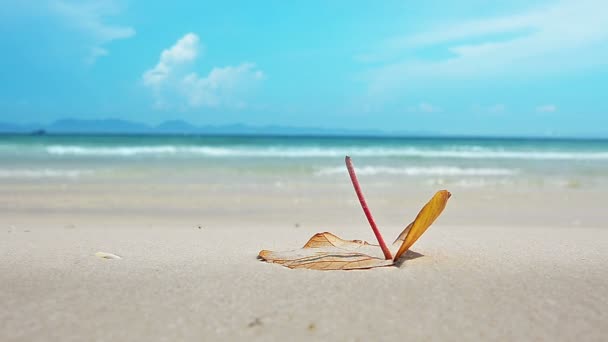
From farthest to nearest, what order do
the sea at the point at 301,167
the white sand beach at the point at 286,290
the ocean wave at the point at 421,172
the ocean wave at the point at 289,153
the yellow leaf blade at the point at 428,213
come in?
the ocean wave at the point at 289,153 < the ocean wave at the point at 421,172 < the sea at the point at 301,167 < the yellow leaf blade at the point at 428,213 < the white sand beach at the point at 286,290

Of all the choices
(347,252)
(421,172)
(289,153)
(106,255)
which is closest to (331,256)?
(347,252)

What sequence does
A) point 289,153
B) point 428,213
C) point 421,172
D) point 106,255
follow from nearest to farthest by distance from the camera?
point 428,213
point 106,255
point 421,172
point 289,153

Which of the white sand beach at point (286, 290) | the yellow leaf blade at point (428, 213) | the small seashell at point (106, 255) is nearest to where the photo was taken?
the white sand beach at point (286, 290)

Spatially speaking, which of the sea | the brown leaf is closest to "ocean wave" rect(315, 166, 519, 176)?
the sea

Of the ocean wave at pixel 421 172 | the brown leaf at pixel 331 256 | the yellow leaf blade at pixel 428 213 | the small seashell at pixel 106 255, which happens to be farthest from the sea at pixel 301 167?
the yellow leaf blade at pixel 428 213

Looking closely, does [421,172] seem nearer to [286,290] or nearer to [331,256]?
[331,256]

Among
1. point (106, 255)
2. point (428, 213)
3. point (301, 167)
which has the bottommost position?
point (301, 167)

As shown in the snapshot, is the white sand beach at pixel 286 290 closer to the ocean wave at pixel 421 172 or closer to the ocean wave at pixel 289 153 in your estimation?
the ocean wave at pixel 421 172

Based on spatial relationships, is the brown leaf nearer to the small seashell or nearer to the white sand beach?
the white sand beach

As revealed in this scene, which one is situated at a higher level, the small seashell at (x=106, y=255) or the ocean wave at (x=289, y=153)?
the small seashell at (x=106, y=255)
